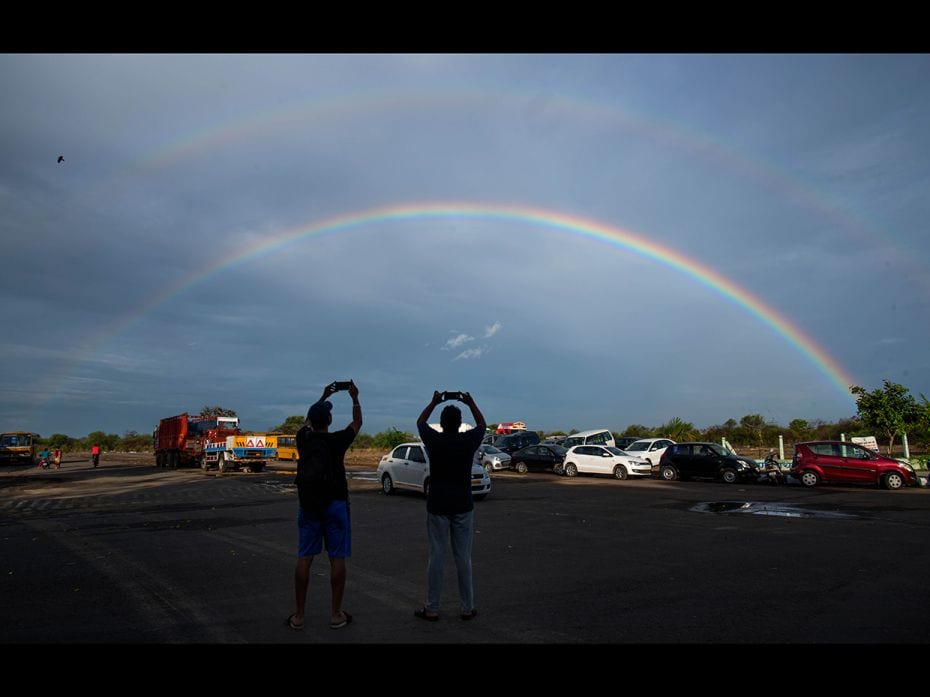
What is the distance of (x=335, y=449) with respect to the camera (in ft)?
18.7

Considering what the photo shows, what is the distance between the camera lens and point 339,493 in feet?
18.7

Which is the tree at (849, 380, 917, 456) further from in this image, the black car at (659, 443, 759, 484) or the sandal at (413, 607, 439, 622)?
the sandal at (413, 607, 439, 622)

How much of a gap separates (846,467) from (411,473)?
1514 centimetres

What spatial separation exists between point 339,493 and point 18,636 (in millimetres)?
2946

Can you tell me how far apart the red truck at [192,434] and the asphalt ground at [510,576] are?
745 inches

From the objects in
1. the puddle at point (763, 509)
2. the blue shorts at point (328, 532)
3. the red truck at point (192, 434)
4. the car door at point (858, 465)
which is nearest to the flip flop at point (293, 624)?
the blue shorts at point (328, 532)

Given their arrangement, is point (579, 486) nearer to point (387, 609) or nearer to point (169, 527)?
point (169, 527)

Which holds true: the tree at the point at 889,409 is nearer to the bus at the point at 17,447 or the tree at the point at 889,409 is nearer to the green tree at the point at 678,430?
the green tree at the point at 678,430

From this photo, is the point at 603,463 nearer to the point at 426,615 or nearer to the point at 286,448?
the point at 286,448

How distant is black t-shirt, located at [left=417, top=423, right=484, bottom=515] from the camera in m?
5.92

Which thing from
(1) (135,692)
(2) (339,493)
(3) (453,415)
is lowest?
(1) (135,692)

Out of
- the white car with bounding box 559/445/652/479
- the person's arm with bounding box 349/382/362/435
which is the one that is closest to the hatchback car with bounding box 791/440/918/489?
the white car with bounding box 559/445/652/479

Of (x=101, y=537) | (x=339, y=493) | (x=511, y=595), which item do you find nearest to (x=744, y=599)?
(x=511, y=595)

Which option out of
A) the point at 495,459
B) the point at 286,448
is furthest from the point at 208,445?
the point at 495,459
